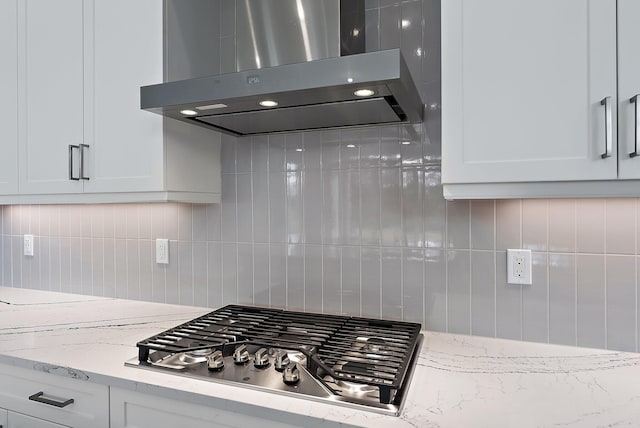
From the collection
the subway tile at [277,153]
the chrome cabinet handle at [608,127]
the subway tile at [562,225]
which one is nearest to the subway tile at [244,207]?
the subway tile at [277,153]

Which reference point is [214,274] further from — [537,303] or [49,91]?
[537,303]

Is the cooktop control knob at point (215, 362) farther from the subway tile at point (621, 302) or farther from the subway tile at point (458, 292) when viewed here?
the subway tile at point (621, 302)

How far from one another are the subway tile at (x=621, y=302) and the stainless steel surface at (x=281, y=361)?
976 mm

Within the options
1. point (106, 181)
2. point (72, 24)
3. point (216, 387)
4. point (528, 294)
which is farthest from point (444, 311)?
point (72, 24)

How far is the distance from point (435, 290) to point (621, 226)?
58cm

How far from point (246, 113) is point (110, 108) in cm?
57

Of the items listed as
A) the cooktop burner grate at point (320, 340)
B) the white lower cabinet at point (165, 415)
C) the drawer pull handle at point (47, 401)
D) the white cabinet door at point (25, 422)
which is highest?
the cooktop burner grate at point (320, 340)

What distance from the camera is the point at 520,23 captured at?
3.33 ft

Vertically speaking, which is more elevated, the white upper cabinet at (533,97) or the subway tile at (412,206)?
the white upper cabinet at (533,97)

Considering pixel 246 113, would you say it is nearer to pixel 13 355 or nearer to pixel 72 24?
pixel 72 24

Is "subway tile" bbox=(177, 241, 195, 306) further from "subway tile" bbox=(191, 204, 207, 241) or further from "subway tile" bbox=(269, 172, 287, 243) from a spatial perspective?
"subway tile" bbox=(269, 172, 287, 243)

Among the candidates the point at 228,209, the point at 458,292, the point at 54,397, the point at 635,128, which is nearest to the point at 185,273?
the point at 228,209

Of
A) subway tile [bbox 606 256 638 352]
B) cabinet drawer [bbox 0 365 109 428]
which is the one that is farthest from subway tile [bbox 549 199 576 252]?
cabinet drawer [bbox 0 365 109 428]

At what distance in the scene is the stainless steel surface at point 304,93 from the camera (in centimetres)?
→ 99
